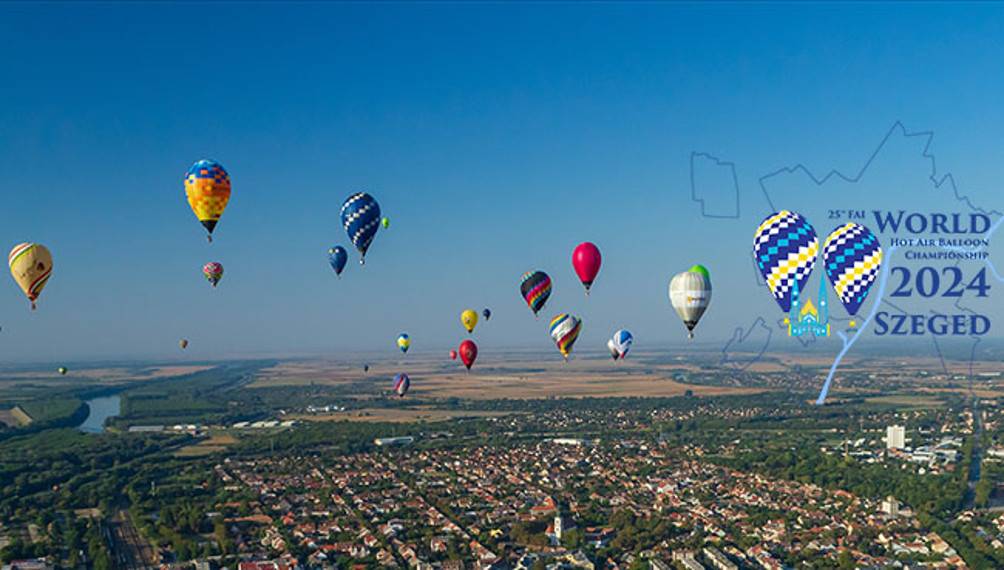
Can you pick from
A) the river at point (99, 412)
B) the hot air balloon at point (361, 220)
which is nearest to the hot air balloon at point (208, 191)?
the hot air balloon at point (361, 220)

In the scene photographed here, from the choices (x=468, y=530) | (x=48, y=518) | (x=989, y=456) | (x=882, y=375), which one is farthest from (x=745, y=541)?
(x=882, y=375)

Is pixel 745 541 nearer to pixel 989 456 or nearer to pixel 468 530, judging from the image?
pixel 468 530

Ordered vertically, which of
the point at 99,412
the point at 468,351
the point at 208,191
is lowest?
the point at 99,412

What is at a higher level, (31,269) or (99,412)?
(31,269)

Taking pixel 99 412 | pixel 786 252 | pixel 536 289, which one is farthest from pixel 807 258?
pixel 99 412

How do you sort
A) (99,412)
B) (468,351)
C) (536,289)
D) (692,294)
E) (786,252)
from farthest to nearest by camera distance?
(99,412)
(468,351)
(536,289)
(692,294)
(786,252)

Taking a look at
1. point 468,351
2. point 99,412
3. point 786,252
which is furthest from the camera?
point 99,412

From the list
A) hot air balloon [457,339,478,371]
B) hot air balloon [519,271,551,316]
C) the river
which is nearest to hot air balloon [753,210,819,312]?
hot air balloon [519,271,551,316]

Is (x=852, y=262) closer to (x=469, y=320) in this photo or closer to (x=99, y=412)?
(x=469, y=320)

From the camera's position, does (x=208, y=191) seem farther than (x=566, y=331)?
No

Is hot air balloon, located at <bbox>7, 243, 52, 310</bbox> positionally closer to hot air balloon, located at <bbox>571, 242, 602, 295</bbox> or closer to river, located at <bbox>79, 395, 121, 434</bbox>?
hot air balloon, located at <bbox>571, 242, 602, 295</bbox>
